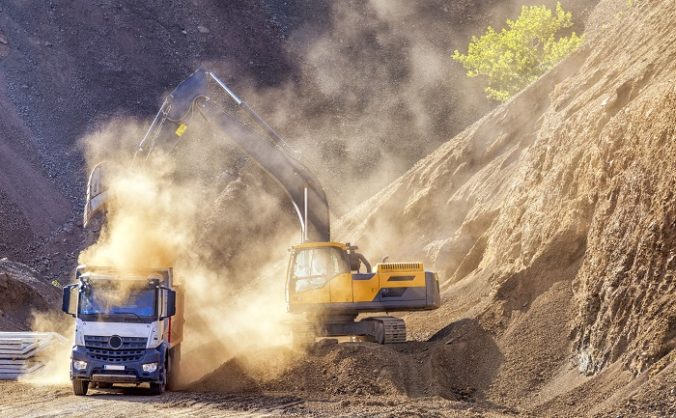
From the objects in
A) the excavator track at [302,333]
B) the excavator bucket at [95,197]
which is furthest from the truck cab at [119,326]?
the excavator track at [302,333]

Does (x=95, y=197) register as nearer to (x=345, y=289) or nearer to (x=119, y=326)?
(x=119, y=326)

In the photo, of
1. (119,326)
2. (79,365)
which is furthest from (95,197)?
(79,365)

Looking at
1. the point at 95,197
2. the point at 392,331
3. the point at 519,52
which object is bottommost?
the point at 392,331

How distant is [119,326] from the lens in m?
22.0

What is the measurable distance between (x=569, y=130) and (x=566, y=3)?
52.9 meters

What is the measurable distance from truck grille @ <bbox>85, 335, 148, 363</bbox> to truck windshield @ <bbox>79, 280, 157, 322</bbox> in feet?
1.49

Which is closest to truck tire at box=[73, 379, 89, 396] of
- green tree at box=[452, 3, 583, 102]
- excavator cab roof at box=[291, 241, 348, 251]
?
excavator cab roof at box=[291, 241, 348, 251]

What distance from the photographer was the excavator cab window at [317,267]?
25438mm

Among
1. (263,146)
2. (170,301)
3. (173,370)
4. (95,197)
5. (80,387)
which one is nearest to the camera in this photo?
(80,387)

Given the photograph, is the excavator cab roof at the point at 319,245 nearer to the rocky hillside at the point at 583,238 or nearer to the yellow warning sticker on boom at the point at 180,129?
the rocky hillside at the point at 583,238

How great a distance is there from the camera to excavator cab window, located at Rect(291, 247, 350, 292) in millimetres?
25438

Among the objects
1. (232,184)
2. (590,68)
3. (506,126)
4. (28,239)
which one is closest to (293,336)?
(590,68)

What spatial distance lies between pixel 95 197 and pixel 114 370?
4.99m

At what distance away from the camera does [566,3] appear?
7750cm
